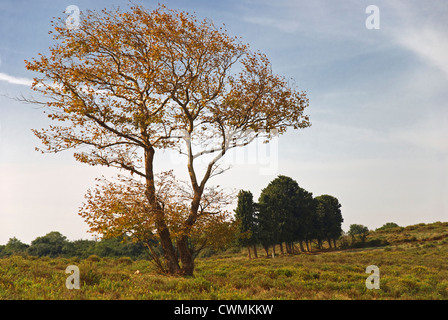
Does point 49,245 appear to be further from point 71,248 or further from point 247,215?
point 247,215

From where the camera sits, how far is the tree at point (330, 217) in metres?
58.5

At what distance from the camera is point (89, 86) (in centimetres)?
1511

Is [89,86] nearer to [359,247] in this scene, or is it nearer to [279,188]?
[279,188]

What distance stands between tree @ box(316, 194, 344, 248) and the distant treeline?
32.5 metres

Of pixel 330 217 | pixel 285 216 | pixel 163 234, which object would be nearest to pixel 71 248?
pixel 285 216

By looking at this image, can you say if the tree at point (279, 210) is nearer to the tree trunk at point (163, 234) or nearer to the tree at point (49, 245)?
the tree at point (49, 245)

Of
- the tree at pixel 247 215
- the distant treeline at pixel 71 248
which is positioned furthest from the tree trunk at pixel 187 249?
the distant treeline at pixel 71 248

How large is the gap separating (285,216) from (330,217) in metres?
13.4

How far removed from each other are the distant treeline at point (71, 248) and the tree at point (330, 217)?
3252cm

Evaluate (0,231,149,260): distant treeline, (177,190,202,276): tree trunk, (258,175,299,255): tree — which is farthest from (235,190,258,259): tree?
(177,190,202,276): tree trunk

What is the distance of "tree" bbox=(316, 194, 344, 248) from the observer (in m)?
58.5

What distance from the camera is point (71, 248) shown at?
50688 millimetres

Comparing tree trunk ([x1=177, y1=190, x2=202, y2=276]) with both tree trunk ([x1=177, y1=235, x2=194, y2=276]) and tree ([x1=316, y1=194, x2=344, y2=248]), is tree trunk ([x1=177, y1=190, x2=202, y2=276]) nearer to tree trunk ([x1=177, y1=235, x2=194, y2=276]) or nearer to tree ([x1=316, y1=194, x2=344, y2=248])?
tree trunk ([x1=177, y1=235, x2=194, y2=276])
